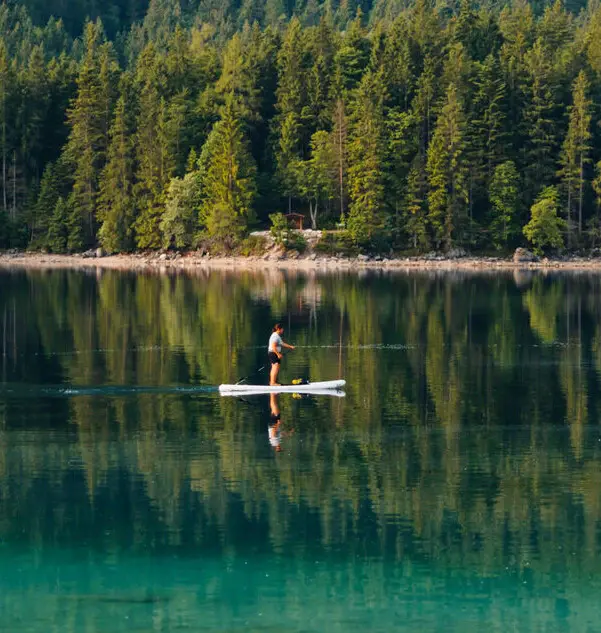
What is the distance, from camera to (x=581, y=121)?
126 metres

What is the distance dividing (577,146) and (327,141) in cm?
2487

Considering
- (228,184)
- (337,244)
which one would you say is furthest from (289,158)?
(337,244)

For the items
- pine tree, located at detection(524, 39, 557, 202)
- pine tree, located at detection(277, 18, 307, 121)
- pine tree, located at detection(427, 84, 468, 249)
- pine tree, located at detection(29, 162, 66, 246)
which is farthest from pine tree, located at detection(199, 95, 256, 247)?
pine tree, located at detection(524, 39, 557, 202)

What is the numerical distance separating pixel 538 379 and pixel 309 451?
571 inches

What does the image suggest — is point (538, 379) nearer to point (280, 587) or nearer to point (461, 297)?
point (280, 587)

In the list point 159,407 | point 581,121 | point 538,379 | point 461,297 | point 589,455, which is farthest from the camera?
point 581,121

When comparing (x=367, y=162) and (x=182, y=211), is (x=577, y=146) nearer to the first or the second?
(x=367, y=162)

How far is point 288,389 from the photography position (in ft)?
132

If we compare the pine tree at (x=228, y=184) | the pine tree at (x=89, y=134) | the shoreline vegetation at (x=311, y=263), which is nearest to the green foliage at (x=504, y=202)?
the shoreline vegetation at (x=311, y=263)

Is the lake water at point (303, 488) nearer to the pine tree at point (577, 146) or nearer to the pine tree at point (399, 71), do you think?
the pine tree at point (577, 146)

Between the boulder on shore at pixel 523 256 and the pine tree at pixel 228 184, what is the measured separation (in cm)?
2560

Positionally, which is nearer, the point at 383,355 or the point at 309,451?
the point at 309,451

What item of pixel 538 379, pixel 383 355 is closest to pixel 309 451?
pixel 538 379

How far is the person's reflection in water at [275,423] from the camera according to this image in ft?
105
